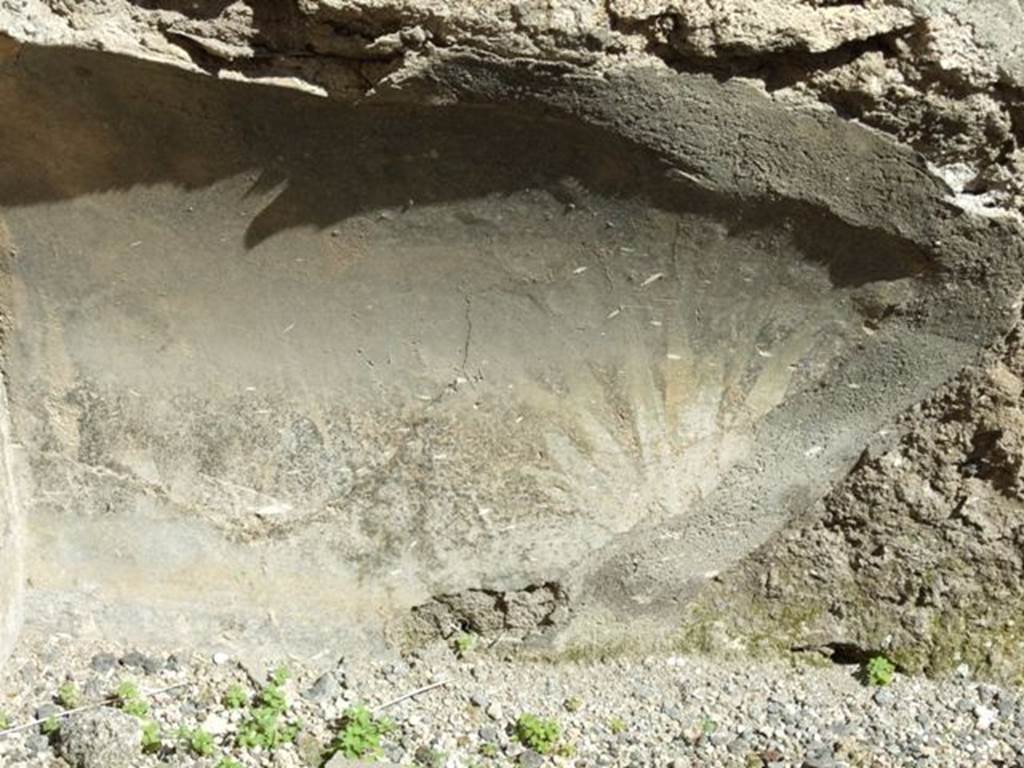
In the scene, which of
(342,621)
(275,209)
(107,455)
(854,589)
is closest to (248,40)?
(275,209)

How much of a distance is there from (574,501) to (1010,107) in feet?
3.18

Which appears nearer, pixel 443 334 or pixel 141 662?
pixel 443 334

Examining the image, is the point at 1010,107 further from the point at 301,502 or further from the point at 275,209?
the point at 301,502

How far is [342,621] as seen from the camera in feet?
7.93

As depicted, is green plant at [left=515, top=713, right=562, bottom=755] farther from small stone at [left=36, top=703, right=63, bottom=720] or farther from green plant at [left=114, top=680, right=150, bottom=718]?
small stone at [left=36, top=703, right=63, bottom=720]

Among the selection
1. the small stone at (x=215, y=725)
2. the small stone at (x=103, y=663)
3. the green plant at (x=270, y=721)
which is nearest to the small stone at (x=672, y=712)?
the green plant at (x=270, y=721)

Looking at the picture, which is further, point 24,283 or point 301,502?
point 301,502

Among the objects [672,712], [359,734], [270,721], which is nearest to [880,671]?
[672,712]

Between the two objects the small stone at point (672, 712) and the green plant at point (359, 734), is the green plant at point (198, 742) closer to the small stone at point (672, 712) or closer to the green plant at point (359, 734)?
the green plant at point (359, 734)

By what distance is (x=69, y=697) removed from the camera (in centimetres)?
228

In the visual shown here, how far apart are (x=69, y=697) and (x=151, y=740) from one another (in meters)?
0.18

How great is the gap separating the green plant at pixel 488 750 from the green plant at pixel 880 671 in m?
0.68

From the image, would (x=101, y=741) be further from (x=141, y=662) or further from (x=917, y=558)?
(x=917, y=558)

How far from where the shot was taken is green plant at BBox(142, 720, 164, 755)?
7.26ft
